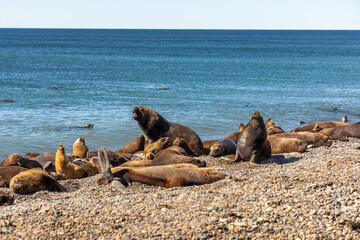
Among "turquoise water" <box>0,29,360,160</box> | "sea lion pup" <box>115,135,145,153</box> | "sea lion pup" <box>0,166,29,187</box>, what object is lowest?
"turquoise water" <box>0,29,360,160</box>

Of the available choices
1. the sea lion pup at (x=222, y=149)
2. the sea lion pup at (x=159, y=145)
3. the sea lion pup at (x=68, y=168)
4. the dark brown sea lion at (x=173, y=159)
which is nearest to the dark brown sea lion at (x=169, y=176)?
the dark brown sea lion at (x=173, y=159)

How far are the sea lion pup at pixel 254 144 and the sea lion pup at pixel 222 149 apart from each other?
2.92ft

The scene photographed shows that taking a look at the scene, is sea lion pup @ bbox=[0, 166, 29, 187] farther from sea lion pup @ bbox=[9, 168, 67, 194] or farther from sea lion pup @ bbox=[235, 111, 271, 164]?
sea lion pup @ bbox=[235, 111, 271, 164]

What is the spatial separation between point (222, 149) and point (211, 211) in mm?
5817

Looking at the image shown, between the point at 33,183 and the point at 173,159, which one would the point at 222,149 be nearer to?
the point at 173,159

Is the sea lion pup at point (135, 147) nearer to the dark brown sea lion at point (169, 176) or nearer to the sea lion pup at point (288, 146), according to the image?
the sea lion pup at point (288, 146)

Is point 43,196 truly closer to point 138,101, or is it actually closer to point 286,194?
point 286,194

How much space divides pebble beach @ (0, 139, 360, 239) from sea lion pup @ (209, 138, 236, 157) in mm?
3391

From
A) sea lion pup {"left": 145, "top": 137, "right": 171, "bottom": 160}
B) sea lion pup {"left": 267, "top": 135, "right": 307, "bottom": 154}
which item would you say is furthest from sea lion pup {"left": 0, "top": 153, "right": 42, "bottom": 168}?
sea lion pup {"left": 267, "top": 135, "right": 307, "bottom": 154}

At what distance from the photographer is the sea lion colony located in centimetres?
855

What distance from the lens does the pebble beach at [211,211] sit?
5.42m

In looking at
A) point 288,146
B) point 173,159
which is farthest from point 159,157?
point 288,146

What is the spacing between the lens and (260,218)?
5.71 metres

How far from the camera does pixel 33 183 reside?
8438 mm
